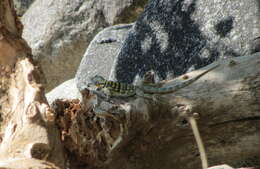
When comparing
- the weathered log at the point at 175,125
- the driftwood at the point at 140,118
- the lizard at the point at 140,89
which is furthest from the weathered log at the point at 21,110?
the lizard at the point at 140,89

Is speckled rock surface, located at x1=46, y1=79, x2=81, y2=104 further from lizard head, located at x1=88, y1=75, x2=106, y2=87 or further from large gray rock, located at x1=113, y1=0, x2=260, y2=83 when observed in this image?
lizard head, located at x1=88, y1=75, x2=106, y2=87

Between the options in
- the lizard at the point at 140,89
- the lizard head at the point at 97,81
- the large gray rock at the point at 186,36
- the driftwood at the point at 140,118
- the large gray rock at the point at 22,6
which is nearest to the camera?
the driftwood at the point at 140,118

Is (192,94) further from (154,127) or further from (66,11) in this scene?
(66,11)

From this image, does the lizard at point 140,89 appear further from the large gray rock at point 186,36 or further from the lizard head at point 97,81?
the large gray rock at point 186,36

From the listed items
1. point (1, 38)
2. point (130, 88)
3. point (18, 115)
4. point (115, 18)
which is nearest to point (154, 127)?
point (130, 88)

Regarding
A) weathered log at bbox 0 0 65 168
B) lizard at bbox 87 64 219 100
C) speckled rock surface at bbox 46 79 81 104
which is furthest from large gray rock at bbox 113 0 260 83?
weathered log at bbox 0 0 65 168
